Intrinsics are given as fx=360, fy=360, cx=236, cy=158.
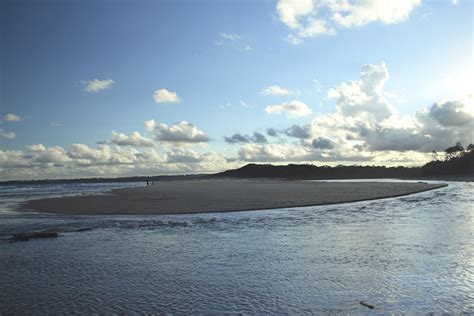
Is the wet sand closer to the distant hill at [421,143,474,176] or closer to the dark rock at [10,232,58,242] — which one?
the dark rock at [10,232,58,242]

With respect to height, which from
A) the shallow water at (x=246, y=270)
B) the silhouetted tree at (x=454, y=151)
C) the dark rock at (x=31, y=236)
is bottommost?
the shallow water at (x=246, y=270)

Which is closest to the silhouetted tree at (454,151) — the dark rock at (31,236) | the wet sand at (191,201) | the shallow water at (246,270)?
the wet sand at (191,201)

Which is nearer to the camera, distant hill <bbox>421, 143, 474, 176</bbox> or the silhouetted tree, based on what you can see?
distant hill <bbox>421, 143, 474, 176</bbox>

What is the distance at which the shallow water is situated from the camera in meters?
7.95

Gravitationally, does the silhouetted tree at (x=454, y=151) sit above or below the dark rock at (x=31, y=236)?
above

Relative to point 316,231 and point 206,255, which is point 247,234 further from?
point 206,255

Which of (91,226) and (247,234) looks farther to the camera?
(91,226)

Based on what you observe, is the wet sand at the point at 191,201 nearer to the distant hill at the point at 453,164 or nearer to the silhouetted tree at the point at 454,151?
the distant hill at the point at 453,164


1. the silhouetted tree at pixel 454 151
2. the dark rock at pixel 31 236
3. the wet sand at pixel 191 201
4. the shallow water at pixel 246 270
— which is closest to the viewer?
the shallow water at pixel 246 270

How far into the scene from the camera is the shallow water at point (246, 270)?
795 centimetres

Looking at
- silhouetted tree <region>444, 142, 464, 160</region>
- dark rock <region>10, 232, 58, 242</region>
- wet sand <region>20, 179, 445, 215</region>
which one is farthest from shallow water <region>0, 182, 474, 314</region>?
silhouetted tree <region>444, 142, 464, 160</region>

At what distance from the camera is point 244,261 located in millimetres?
11766

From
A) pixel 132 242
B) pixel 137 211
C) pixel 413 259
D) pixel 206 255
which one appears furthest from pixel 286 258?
pixel 137 211

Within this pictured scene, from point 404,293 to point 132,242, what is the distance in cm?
1103
